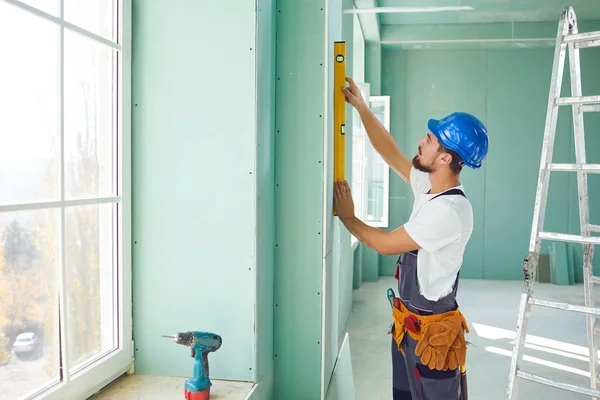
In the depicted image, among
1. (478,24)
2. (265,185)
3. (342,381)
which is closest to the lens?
(265,185)

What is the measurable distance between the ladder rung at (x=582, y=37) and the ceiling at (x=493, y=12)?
363 cm

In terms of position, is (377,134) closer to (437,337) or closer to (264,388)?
(437,337)

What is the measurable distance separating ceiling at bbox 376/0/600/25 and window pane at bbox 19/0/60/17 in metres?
4.74

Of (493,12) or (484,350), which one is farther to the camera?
(493,12)

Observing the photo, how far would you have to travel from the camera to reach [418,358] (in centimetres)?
180

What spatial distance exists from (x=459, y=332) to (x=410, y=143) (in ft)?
15.9

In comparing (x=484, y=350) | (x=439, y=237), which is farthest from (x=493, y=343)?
(x=439, y=237)

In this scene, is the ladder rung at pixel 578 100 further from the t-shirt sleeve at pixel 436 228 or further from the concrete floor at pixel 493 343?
the concrete floor at pixel 493 343

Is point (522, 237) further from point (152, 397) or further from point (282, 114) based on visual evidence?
point (152, 397)

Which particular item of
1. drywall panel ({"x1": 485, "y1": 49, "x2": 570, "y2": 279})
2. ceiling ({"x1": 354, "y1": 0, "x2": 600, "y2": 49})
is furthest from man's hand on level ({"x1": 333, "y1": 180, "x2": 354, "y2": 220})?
drywall panel ({"x1": 485, "y1": 49, "x2": 570, "y2": 279})

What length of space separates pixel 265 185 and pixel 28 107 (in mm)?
848

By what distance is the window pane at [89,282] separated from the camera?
1526 mm

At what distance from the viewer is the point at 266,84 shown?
189cm

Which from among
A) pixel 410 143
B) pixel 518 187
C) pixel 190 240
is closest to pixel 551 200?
pixel 518 187
